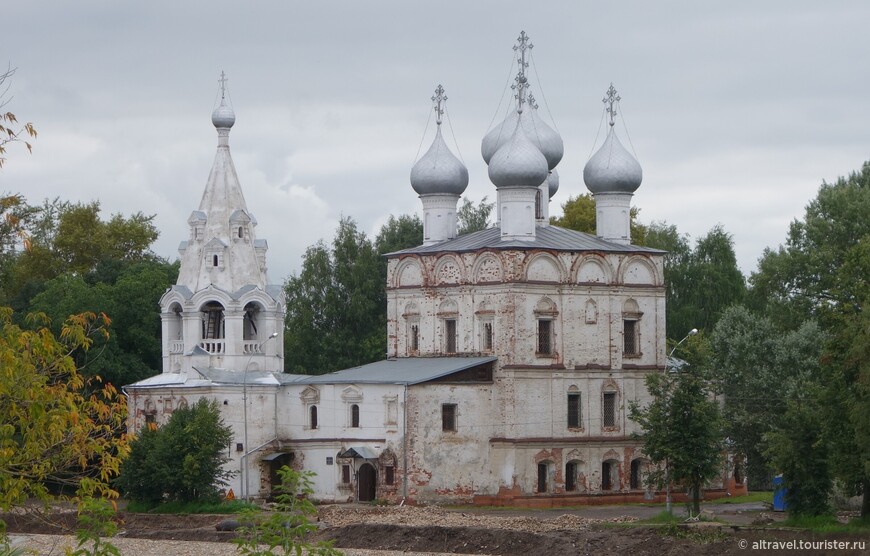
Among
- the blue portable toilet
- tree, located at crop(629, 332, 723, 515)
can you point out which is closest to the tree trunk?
the blue portable toilet

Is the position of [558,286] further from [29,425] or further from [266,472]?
[29,425]

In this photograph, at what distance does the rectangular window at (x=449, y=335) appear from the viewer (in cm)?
4722

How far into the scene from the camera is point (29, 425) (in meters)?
17.4

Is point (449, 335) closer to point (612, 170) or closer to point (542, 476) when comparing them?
point (542, 476)

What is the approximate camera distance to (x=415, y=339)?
48469mm

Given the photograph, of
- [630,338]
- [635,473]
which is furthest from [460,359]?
[635,473]

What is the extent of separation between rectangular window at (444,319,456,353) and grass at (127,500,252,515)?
299 inches

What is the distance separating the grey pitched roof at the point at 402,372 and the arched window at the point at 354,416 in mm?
688

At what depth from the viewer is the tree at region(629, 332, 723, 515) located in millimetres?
38906

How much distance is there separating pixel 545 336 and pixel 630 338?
9.50 ft

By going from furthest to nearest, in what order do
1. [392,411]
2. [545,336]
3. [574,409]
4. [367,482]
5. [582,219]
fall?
[582,219] → [574,409] → [545,336] → [367,482] → [392,411]

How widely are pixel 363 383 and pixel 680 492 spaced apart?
9520mm

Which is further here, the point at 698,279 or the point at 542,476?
the point at 698,279

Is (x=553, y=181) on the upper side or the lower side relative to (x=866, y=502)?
upper
